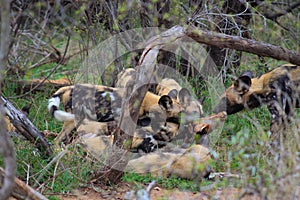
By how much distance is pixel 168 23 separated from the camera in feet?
17.3

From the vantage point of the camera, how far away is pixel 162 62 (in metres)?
5.51

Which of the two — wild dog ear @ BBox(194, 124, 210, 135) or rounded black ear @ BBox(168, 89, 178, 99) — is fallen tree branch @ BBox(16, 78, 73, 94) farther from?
wild dog ear @ BBox(194, 124, 210, 135)

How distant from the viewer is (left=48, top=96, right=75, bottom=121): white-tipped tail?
4.58 meters

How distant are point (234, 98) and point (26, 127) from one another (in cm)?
199

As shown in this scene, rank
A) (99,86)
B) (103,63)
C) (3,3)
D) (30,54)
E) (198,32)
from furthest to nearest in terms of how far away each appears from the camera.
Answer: (30,54), (103,63), (99,86), (198,32), (3,3)

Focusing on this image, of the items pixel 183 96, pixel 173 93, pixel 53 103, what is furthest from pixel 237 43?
pixel 53 103

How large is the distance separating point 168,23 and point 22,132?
2.01 m

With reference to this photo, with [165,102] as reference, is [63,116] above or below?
below

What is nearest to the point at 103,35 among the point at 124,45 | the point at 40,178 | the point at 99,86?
the point at 124,45

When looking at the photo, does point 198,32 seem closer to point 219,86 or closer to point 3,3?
point 219,86

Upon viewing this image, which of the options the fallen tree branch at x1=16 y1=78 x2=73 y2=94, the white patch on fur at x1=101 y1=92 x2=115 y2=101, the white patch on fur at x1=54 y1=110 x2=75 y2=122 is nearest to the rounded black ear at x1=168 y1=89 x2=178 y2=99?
the white patch on fur at x1=101 y1=92 x2=115 y2=101

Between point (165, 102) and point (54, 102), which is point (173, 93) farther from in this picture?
point (54, 102)

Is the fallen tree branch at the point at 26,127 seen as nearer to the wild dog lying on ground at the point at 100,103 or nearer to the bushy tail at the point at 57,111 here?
the bushy tail at the point at 57,111

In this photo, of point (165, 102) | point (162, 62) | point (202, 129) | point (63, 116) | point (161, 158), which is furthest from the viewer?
point (162, 62)
